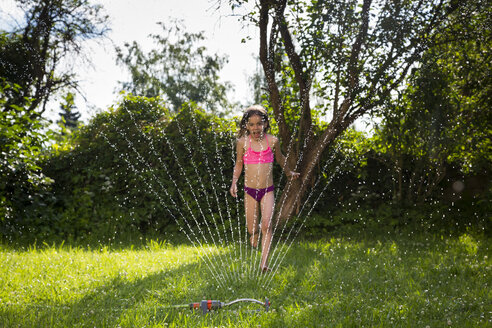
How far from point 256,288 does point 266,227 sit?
881 mm

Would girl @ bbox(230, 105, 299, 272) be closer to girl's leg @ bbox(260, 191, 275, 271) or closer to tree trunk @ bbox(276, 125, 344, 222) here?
girl's leg @ bbox(260, 191, 275, 271)

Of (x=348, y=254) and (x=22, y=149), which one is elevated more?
(x=22, y=149)

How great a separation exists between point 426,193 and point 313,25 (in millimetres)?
4187

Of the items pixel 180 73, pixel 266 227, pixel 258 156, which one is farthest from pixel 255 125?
pixel 180 73

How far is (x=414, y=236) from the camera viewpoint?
6.82 metres

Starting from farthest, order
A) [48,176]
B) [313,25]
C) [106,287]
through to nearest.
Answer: [48,176] < [313,25] < [106,287]

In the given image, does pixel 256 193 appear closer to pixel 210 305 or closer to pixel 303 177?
pixel 210 305

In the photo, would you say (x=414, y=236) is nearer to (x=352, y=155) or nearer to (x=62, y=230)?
(x=352, y=155)

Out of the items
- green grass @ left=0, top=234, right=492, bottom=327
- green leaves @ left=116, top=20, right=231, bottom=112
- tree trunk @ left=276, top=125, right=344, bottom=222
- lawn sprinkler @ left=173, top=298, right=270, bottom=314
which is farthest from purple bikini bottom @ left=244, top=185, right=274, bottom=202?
green leaves @ left=116, top=20, right=231, bottom=112

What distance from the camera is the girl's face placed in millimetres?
4793

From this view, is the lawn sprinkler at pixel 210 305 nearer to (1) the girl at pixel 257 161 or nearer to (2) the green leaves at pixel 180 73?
(1) the girl at pixel 257 161

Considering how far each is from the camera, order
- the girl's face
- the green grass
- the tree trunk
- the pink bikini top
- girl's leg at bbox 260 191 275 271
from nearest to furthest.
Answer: the green grass → girl's leg at bbox 260 191 275 271 → the girl's face → the pink bikini top → the tree trunk

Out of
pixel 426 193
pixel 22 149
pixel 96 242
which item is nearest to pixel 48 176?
pixel 22 149

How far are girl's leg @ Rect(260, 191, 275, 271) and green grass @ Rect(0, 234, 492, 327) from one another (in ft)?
0.89
